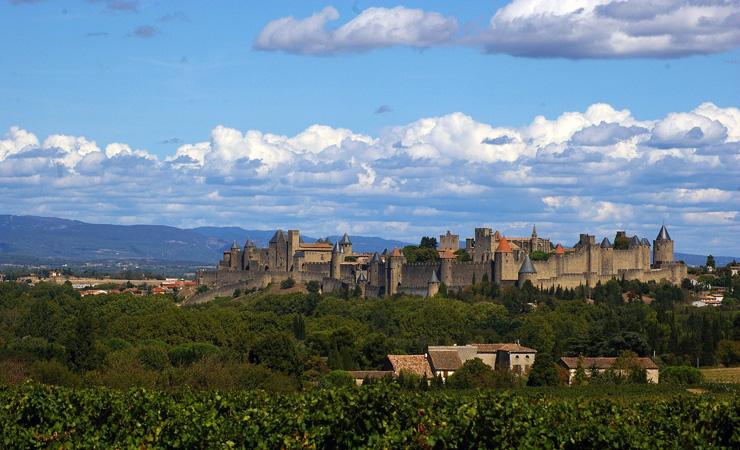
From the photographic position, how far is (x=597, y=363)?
57969 mm

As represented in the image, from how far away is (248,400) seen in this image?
27.2 meters

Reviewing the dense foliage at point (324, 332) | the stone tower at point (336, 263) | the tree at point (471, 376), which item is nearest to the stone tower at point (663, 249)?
the dense foliage at point (324, 332)

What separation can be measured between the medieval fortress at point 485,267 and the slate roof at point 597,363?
87.0ft

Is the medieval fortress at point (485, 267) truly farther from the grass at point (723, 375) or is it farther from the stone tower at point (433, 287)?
the grass at point (723, 375)

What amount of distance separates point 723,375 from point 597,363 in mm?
6470

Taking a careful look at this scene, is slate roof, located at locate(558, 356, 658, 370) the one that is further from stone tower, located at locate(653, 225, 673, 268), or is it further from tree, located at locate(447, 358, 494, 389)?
stone tower, located at locate(653, 225, 673, 268)

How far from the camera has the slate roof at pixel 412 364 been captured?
2255 inches

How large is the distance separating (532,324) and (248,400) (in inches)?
1863

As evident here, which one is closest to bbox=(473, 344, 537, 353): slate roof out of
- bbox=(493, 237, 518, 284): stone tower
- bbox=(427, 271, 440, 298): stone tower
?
bbox=(493, 237, 518, 284): stone tower

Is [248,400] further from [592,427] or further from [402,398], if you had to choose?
[592,427]

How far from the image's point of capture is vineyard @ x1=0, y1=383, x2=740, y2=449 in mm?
21516

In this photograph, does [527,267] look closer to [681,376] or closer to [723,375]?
[723,375]

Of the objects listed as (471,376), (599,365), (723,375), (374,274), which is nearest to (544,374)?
(471,376)

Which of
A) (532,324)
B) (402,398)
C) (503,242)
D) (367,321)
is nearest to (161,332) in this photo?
(367,321)
